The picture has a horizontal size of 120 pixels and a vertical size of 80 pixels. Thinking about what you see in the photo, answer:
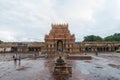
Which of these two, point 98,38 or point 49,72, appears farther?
point 98,38

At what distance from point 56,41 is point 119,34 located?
5485 cm

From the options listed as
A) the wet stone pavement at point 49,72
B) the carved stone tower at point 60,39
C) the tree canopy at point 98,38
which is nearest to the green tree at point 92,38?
the tree canopy at point 98,38

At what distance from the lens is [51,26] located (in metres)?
80.2

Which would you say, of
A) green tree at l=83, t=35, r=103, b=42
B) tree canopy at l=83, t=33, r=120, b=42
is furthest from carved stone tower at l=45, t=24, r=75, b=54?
tree canopy at l=83, t=33, r=120, b=42

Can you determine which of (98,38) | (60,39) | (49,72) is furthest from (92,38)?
(49,72)

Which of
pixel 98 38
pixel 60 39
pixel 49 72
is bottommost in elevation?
pixel 49 72

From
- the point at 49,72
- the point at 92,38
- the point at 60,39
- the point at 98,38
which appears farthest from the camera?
the point at 98,38

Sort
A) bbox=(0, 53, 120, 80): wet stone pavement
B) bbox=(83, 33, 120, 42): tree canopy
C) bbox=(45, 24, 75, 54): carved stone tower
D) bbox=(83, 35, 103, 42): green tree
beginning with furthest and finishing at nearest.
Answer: bbox=(83, 35, 103, 42): green tree
bbox=(83, 33, 120, 42): tree canopy
bbox=(45, 24, 75, 54): carved stone tower
bbox=(0, 53, 120, 80): wet stone pavement

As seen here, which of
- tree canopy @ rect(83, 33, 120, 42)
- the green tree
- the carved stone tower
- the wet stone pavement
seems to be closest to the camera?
the wet stone pavement

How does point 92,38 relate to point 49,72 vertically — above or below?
above

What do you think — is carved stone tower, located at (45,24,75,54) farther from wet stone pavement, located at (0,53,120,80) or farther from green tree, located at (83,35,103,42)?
wet stone pavement, located at (0,53,120,80)

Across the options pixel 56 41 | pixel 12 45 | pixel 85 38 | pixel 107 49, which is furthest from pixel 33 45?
pixel 85 38

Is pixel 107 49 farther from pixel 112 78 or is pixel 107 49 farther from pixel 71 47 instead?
pixel 112 78

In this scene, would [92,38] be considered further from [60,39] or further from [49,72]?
[49,72]
